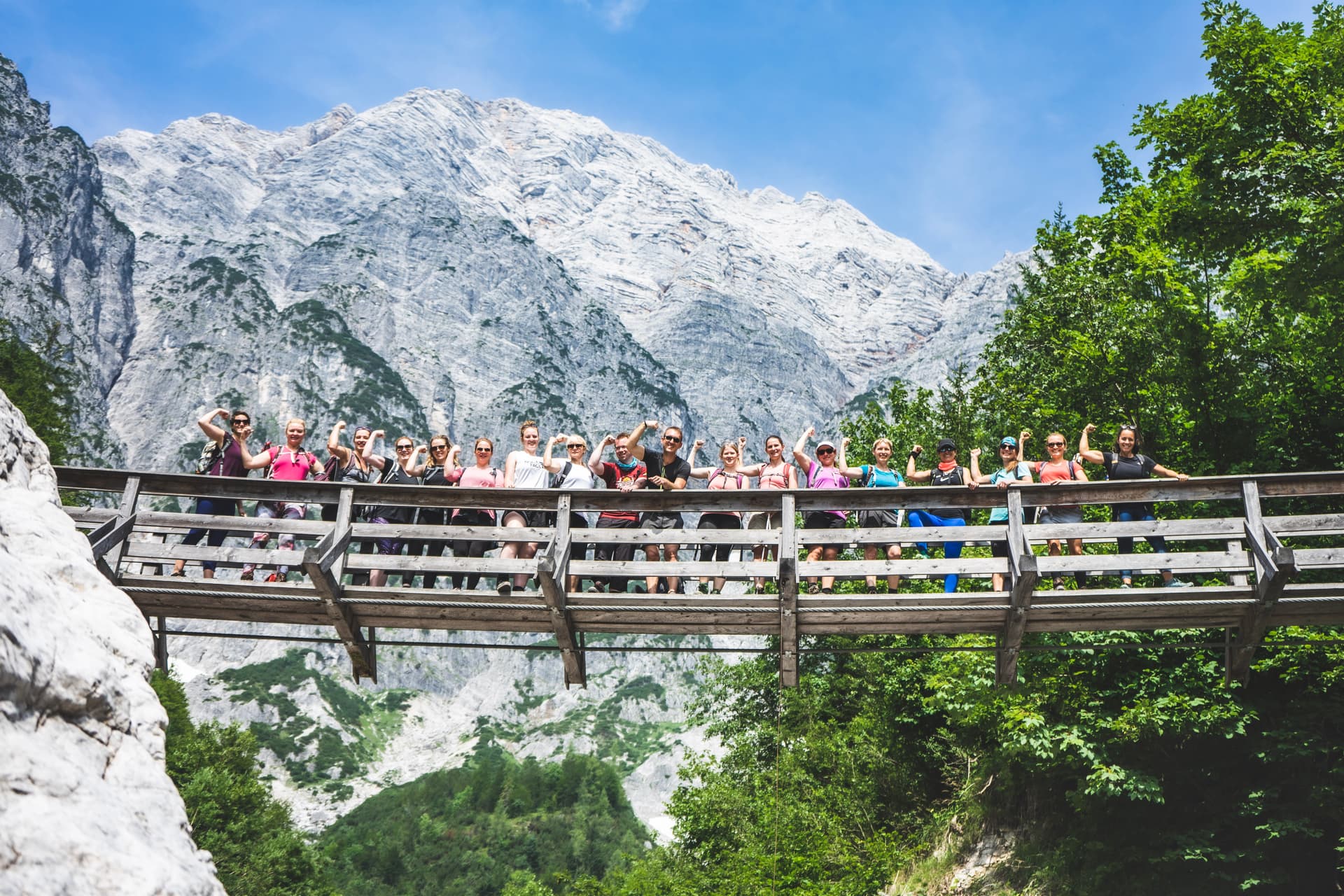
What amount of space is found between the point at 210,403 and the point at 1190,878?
170933mm

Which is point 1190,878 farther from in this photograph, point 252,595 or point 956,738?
point 252,595

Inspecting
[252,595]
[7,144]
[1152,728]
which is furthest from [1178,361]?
[7,144]

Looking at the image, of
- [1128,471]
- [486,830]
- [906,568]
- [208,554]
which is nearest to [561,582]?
[906,568]

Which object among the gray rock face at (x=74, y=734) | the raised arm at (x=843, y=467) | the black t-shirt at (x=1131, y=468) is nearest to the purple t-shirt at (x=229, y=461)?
the gray rock face at (x=74, y=734)

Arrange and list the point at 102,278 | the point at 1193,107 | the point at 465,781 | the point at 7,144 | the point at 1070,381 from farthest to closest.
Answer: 1. the point at 102,278
2. the point at 7,144
3. the point at 465,781
4. the point at 1070,381
5. the point at 1193,107

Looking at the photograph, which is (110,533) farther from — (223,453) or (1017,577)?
(1017,577)

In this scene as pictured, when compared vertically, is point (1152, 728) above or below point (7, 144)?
below

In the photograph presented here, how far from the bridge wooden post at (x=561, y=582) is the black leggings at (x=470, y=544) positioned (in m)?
0.78

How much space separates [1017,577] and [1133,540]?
6.78 feet

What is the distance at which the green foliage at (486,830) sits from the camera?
328ft

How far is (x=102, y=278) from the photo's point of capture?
164375mm

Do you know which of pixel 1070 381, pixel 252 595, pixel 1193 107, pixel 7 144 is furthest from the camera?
pixel 7 144

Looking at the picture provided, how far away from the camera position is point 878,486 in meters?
11.9

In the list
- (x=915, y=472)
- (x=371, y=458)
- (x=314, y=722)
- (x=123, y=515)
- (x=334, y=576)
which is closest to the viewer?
(x=334, y=576)
